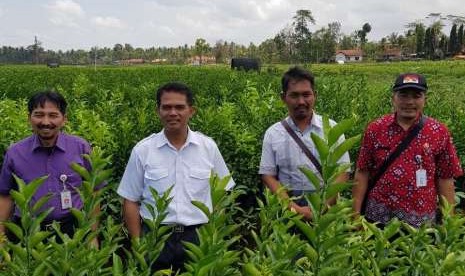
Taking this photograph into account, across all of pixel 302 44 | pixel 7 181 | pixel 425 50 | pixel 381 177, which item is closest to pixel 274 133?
pixel 381 177

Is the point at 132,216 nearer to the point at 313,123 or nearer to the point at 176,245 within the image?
the point at 176,245

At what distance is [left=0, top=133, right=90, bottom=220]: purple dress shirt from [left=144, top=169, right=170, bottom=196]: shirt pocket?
43cm

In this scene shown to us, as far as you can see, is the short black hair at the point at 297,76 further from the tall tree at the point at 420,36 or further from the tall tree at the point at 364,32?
the tall tree at the point at 364,32

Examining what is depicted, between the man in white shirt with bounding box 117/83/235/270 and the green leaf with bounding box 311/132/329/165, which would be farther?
the man in white shirt with bounding box 117/83/235/270

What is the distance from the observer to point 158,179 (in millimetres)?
2955

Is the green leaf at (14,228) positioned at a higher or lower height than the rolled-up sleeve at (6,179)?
higher

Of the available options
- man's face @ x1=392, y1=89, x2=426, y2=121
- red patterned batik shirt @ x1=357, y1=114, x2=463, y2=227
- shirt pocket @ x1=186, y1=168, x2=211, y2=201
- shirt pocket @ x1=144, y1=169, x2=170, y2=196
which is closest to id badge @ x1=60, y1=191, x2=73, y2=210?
shirt pocket @ x1=144, y1=169, x2=170, y2=196

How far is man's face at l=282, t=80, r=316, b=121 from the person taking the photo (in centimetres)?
313

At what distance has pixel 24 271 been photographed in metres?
1.40

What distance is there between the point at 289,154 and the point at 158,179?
86 centimetres

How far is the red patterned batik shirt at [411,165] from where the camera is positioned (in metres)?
3.14

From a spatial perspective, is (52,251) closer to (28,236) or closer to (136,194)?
(28,236)

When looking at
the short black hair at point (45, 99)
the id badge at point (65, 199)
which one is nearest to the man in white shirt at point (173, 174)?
the id badge at point (65, 199)

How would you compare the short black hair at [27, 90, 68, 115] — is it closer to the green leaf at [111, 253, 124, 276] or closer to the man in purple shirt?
the man in purple shirt
